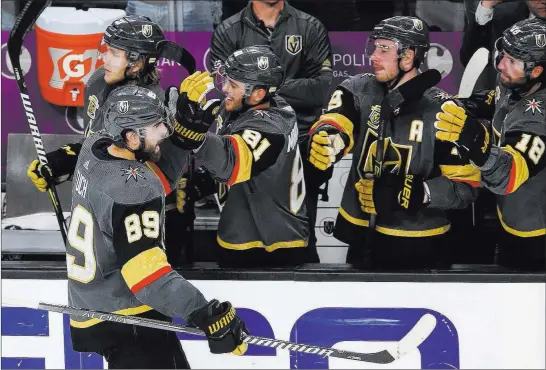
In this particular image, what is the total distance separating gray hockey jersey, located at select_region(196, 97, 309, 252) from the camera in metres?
3.85

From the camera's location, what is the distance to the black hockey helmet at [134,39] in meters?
4.11

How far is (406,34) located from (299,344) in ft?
4.04

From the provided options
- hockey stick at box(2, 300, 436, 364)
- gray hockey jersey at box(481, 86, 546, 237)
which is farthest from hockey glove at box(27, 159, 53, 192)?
gray hockey jersey at box(481, 86, 546, 237)

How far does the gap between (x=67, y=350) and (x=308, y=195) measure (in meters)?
A: 1.17

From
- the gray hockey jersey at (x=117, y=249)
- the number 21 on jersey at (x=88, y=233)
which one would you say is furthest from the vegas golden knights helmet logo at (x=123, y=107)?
the number 21 on jersey at (x=88, y=233)

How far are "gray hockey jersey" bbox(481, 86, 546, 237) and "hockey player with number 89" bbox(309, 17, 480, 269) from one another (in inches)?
6.9

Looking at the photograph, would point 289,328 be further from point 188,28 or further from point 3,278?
point 188,28

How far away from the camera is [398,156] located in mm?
4078

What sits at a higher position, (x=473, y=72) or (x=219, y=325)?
(x=473, y=72)

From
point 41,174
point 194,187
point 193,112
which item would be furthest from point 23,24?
point 193,112

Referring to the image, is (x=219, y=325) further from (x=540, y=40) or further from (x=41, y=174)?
(x=540, y=40)

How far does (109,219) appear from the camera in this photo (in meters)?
3.42

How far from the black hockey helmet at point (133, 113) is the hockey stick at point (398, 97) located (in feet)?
2.85

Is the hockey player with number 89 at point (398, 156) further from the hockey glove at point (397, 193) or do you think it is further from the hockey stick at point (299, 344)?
the hockey stick at point (299, 344)
